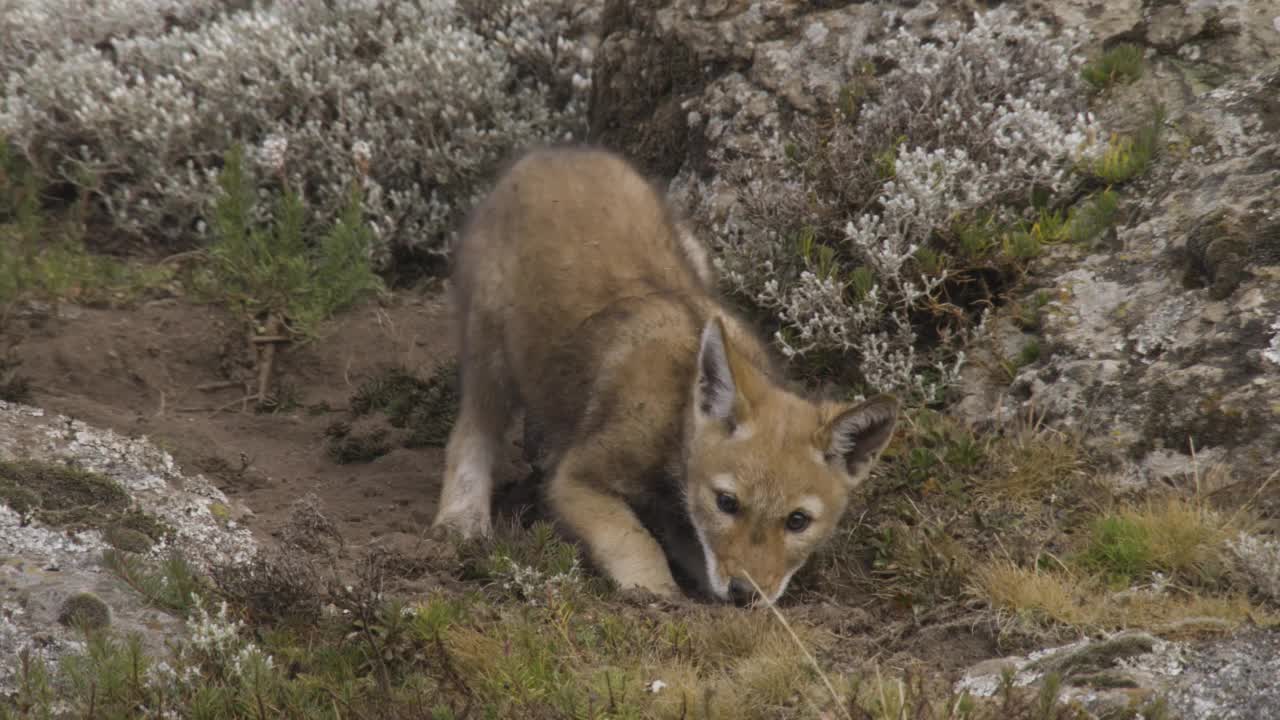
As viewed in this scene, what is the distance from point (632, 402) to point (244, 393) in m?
3.02

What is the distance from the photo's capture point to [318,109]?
9781 mm

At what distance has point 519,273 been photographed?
6.67 metres

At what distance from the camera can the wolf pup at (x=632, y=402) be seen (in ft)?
17.8

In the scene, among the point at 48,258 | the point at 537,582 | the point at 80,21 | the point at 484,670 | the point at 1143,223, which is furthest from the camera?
the point at 80,21

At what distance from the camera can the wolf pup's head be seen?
209 inches

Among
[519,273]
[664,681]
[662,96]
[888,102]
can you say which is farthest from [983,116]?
[664,681]

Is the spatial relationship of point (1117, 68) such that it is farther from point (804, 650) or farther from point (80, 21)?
point (80, 21)

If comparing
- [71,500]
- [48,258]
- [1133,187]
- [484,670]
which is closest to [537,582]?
[484,670]

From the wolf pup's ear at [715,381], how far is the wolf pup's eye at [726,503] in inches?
12.1

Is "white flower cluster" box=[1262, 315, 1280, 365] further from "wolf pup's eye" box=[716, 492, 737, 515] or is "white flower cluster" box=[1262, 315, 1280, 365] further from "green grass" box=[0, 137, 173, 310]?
"green grass" box=[0, 137, 173, 310]

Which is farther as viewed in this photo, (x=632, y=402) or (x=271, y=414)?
(x=271, y=414)

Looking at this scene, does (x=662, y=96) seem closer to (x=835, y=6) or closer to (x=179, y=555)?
(x=835, y=6)

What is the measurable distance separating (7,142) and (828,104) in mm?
5795

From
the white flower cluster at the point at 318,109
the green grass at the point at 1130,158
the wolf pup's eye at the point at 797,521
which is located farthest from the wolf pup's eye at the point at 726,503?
the white flower cluster at the point at 318,109
